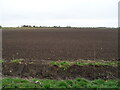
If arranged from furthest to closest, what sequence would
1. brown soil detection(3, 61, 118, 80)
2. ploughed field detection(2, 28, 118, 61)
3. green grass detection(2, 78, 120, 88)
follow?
ploughed field detection(2, 28, 118, 61) → brown soil detection(3, 61, 118, 80) → green grass detection(2, 78, 120, 88)

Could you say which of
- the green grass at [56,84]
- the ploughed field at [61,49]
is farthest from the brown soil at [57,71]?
the ploughed field at [61,49]

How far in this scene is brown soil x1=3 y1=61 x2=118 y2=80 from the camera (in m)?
9.33

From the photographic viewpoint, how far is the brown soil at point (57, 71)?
30.6 ft

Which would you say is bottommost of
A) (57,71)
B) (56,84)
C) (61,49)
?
(56,84)

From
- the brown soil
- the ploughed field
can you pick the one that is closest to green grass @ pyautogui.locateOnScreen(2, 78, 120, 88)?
the brown soil

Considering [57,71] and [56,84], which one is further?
[57,71]

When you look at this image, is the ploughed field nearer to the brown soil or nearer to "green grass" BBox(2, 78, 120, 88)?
the brown soil

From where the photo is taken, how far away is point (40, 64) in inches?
430

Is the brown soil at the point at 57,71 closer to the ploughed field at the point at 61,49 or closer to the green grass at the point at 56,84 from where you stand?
the green grass at the point at 56,84

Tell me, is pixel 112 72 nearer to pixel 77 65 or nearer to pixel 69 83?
pixel 77 65

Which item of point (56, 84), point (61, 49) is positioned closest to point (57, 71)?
point (56, 84)

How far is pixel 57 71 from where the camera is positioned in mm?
9922

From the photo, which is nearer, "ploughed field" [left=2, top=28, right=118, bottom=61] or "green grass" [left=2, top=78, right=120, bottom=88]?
"green grass" [left=2, top=78, right=120, bottom=88]

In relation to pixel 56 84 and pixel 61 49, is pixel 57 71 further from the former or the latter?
pixel 61 49
